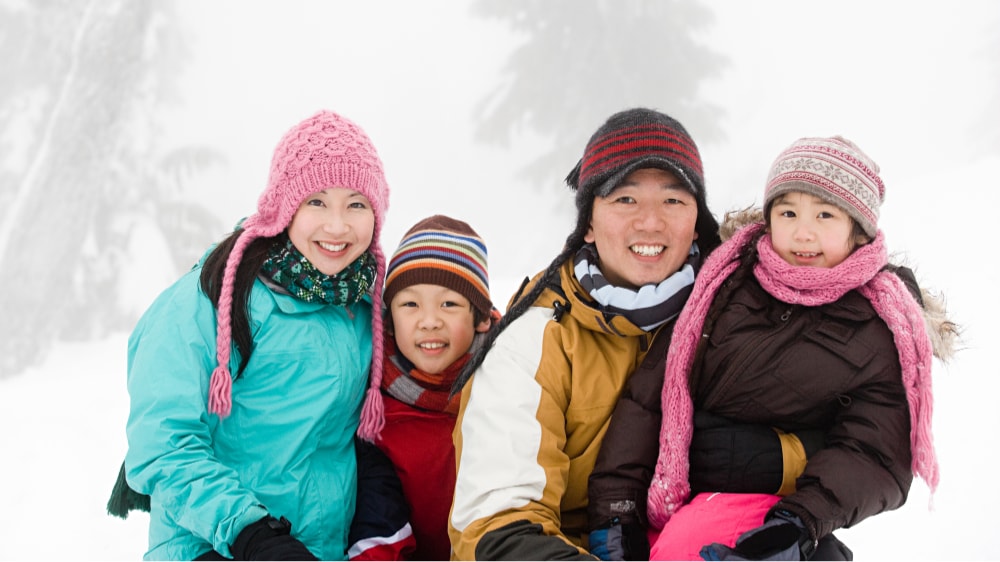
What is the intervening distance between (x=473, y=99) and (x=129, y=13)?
1608cm

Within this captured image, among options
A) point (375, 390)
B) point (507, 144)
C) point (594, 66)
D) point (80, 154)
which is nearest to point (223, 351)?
point (375, 390)

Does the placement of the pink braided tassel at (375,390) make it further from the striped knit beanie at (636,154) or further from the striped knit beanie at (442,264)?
the striped knit beanie at (636,154)

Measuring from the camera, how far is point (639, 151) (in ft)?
8.46

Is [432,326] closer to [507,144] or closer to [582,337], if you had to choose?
[582,337]

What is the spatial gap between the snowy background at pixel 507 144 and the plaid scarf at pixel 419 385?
246cm

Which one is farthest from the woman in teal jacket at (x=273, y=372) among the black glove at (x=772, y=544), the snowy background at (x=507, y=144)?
the snowy background at (x=507, y=144)

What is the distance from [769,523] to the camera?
211cm

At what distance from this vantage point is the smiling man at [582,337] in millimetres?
2346

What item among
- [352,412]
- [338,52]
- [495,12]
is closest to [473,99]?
[338,52]

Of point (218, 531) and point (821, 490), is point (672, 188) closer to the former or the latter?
point (821, 490)

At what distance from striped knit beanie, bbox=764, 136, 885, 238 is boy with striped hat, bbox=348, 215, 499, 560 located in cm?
130

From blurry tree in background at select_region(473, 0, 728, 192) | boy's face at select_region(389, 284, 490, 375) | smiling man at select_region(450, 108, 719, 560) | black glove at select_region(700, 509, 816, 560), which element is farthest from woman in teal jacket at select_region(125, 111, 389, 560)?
blurry tree in background at select_region(473, 0, 728, 192)

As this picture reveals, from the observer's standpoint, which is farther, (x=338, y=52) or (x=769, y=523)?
(x=338, y=52)

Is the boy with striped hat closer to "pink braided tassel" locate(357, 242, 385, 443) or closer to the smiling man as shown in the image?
"pink braided tassel" locate(357, 242, 385, 443)
